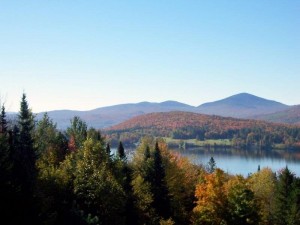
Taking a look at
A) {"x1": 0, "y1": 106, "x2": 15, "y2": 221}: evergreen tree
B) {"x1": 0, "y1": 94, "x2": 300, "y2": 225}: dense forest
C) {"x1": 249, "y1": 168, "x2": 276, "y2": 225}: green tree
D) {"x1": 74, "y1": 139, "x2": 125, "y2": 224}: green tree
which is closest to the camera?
{"x1": 0, "y1": 106, "x2": 15, "y2": 221}: evergreen tree

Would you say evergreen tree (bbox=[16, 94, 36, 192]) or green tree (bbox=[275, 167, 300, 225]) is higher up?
evergreen tree (bbox=[16, 94, 36, 192])

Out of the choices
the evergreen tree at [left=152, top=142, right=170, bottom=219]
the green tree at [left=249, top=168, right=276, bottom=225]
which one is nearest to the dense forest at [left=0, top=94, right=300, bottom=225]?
the evergreen tree at [left=152, top=142, right=170, bottom=219]

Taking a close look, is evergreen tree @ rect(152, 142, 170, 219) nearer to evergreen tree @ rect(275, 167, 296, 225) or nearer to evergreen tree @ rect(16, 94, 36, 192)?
evergreen tree @ rect(16, 94, 36, 192)

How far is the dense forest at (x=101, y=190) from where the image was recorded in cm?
3155

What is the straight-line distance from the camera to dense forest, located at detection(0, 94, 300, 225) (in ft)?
104

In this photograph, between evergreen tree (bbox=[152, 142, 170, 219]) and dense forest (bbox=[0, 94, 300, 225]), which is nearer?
dense forest (bbox=[0, 94, 300, 225])

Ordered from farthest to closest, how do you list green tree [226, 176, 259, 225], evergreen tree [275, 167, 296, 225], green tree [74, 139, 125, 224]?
1. evergreen tree [275, 167, 296, 225]
2. green tree [226, 176, 259, 225]
3. green tree [74, 139, 125, 224]

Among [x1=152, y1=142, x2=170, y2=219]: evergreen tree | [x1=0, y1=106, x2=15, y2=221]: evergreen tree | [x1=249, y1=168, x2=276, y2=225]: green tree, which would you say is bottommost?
[x1=249, y1=168, x2=276, y2=225]: green tree

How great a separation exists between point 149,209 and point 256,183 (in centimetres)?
3764

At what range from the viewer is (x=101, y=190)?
125ft

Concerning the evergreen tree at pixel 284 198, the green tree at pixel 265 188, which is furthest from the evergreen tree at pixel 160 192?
the green tree at pixel 265 188

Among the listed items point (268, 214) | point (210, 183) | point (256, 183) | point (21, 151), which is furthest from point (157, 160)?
point (256, 183)

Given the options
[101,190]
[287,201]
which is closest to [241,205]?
[287,201]

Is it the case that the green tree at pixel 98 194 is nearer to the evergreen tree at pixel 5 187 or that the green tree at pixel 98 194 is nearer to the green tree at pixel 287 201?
the evergreen tree at pixel 5 187
